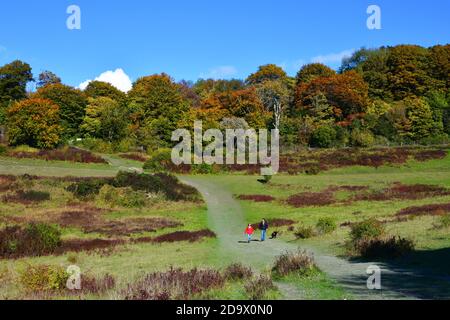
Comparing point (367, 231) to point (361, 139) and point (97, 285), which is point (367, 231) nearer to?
point (97, 285)

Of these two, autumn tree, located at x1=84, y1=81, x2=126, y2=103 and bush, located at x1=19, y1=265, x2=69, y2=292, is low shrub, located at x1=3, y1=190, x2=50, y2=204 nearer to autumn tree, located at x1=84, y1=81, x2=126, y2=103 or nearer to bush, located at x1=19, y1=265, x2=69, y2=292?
bush, located at x1=19, y1=265, x2=69, y2=292

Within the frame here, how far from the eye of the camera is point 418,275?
15094 mm

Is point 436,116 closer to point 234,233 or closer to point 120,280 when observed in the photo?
point 234,233

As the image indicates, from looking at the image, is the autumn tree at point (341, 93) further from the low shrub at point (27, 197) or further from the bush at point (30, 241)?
the bush at point (30, 241)

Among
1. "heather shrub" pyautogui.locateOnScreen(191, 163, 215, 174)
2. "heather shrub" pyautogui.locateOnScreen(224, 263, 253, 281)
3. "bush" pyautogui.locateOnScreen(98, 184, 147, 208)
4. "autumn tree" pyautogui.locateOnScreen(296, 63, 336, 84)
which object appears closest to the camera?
"heather shrub" pyautogui.locateOnScreen(224, 263, 253, 281)

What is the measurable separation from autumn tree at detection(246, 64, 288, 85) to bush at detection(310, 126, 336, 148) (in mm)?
39160

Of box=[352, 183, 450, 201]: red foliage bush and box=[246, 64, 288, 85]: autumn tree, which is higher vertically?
box=[246, 64, 288, 85]: autumn tree

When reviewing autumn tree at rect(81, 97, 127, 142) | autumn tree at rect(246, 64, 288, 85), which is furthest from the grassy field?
autumn tree at rect(246, 64, 288, 85)

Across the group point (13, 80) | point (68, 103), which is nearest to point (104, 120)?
point (68, 103)

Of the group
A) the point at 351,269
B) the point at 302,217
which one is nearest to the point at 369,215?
the point at 302,217

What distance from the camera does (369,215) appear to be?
111ft

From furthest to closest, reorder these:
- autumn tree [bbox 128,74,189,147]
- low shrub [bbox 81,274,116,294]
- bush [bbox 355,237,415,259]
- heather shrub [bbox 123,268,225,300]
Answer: autumn tree [bbox 128,74,189,147] < bush [bbox 355,237,415,259] < low shrub [bbox 81,274,116,294] < heather shrub [bbox 123,268,225,300]

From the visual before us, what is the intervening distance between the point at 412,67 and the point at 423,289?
96444 millimetres

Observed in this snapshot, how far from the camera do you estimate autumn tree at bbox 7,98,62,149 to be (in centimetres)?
8125
